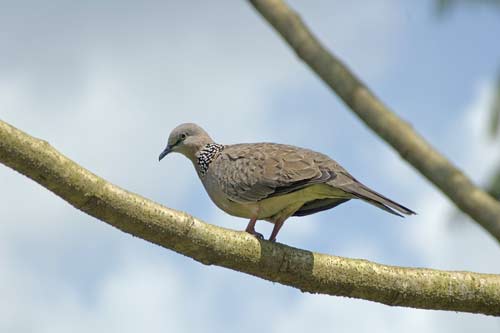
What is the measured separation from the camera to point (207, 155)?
296 inches

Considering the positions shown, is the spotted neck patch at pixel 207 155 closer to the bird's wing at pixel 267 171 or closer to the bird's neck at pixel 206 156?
the bird's neck at pixel 206 156

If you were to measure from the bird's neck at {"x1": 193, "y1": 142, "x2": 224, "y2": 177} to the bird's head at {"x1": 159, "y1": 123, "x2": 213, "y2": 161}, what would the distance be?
0.28 feet

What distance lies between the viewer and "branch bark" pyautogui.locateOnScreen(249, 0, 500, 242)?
4887mm

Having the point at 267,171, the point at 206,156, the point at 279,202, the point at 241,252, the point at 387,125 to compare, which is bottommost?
the point at 241,252

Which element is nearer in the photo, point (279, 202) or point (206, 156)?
point (279, 202)

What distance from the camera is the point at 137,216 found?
4.34 metres

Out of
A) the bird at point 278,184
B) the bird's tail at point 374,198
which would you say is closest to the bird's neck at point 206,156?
the bird at point 278,184

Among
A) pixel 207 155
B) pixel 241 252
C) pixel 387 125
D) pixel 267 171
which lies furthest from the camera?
pixel 207 155

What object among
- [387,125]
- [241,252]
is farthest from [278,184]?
[241,252]

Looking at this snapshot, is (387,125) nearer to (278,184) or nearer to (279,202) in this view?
(278,184)

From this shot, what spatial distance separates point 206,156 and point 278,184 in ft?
4.63

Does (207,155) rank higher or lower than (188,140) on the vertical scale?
lower

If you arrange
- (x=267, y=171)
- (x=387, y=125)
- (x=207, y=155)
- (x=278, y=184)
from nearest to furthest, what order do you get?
1. (x=387, y=125)
2. (x=278, y=184)
3. (x=267, y=171)
4. (x=207, y=155)

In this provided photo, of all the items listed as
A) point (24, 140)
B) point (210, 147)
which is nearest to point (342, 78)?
point (24, 140)
